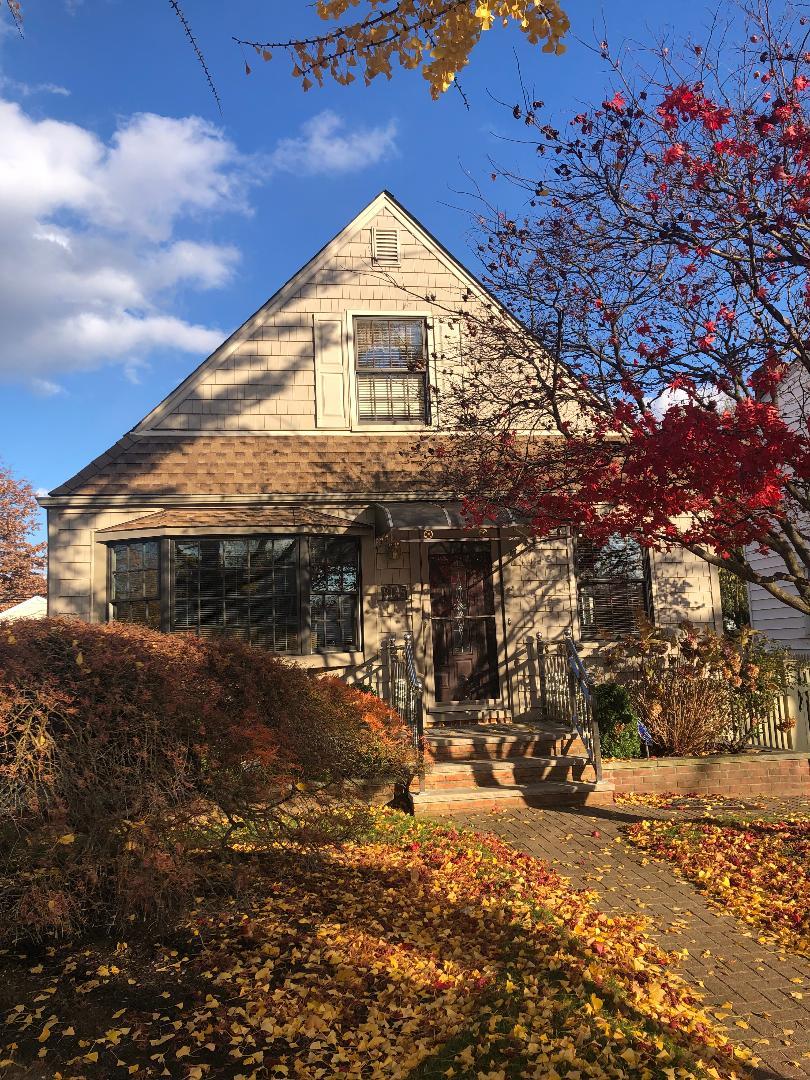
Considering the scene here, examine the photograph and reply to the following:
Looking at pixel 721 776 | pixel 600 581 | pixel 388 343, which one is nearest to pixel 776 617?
pixel 600 581

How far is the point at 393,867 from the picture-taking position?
6305 millimetres

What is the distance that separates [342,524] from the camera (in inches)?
414

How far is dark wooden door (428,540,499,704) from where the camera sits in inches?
424

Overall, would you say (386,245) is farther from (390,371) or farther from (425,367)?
(425,367)

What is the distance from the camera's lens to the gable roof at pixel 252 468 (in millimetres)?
10508

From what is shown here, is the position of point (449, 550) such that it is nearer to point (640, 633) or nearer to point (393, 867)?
point (640, 633)

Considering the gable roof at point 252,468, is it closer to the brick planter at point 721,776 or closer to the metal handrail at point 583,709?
the metal handrail at point 583,709

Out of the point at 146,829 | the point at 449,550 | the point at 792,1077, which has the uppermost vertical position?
the point at 449,550

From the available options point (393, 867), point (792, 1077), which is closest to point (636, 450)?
point (393, 867)

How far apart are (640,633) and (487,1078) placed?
7937 millimetres

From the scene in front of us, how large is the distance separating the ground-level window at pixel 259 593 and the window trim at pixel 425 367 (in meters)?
1.91

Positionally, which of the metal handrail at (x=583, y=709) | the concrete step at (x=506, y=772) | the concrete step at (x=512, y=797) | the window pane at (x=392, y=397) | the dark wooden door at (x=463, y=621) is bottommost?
the concrete step at (x=512, y=797)

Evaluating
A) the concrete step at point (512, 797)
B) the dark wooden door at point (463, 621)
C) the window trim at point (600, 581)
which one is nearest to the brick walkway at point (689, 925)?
the concrete step at point (512, 797)

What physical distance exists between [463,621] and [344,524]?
6.83ft
